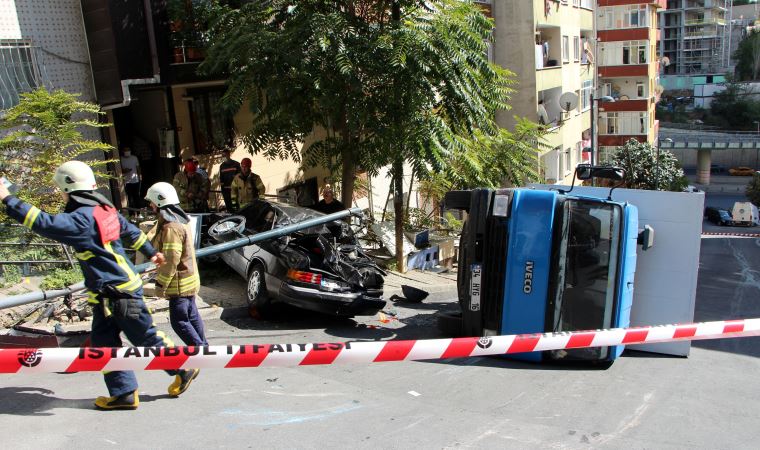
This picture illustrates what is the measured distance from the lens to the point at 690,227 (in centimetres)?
789

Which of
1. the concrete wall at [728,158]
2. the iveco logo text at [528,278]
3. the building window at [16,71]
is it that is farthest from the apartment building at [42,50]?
the concrete wall at [728,158]

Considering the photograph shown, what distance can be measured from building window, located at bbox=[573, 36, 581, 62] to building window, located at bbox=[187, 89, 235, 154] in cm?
2703

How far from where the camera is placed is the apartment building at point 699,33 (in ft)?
380

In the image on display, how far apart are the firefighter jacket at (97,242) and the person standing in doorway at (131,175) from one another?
9.36m

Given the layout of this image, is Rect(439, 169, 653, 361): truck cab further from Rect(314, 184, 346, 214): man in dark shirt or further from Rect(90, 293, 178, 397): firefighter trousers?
Rect(314, 184, 346, 214): man in dark shirt

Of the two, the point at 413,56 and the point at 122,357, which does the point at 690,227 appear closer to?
the point at 413,56

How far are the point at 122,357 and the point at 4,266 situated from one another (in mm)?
5369

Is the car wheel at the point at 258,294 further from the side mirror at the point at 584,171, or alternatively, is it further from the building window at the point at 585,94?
the building window at the point at 585,94

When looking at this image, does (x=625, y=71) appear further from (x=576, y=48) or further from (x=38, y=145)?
(x=38, y=145)

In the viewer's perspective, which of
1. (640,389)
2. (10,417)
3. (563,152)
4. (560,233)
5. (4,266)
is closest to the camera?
(10,417)

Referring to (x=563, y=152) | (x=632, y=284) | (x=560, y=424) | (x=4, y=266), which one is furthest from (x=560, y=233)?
(x=563, y=152)

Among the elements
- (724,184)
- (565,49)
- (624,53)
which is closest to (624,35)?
(624,53)

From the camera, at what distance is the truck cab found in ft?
24.2


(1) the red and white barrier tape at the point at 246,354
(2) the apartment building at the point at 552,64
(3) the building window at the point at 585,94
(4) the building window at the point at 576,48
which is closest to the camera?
(1) the red and white barrier tape at the point at 246,354
